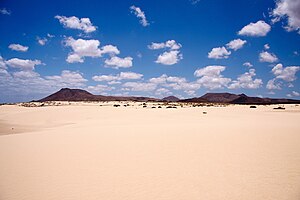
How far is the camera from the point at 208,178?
16.4 ft

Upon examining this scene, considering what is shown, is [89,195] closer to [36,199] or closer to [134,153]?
[36,199]

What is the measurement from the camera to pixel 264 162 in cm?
601

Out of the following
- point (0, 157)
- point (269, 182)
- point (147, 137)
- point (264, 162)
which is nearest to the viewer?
point (269, 182)

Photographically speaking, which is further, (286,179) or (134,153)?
(134,153)

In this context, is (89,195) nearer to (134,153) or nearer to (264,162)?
(134,153)

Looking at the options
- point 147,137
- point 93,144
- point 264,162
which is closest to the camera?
point 264,162

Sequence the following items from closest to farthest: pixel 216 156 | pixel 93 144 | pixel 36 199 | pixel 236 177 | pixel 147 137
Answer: pixel 36 199
pixel 236 177
pixel 216 156
pixel 93 144
pixel 147 137

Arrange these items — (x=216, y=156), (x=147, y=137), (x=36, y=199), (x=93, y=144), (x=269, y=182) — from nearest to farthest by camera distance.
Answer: (x=36, y=199) → (x=269, y=182) → (x=216, y=156) → (x=93, y=144) → (x=147, y=137)

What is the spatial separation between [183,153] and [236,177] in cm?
231

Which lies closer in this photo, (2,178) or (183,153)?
(2,178)

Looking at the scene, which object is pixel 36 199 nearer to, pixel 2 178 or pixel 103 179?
pixel 103 179

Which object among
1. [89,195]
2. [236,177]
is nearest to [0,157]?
[89,195]

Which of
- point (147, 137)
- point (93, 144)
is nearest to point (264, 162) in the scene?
point (147, 137)

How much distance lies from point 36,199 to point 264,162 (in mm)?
5666
